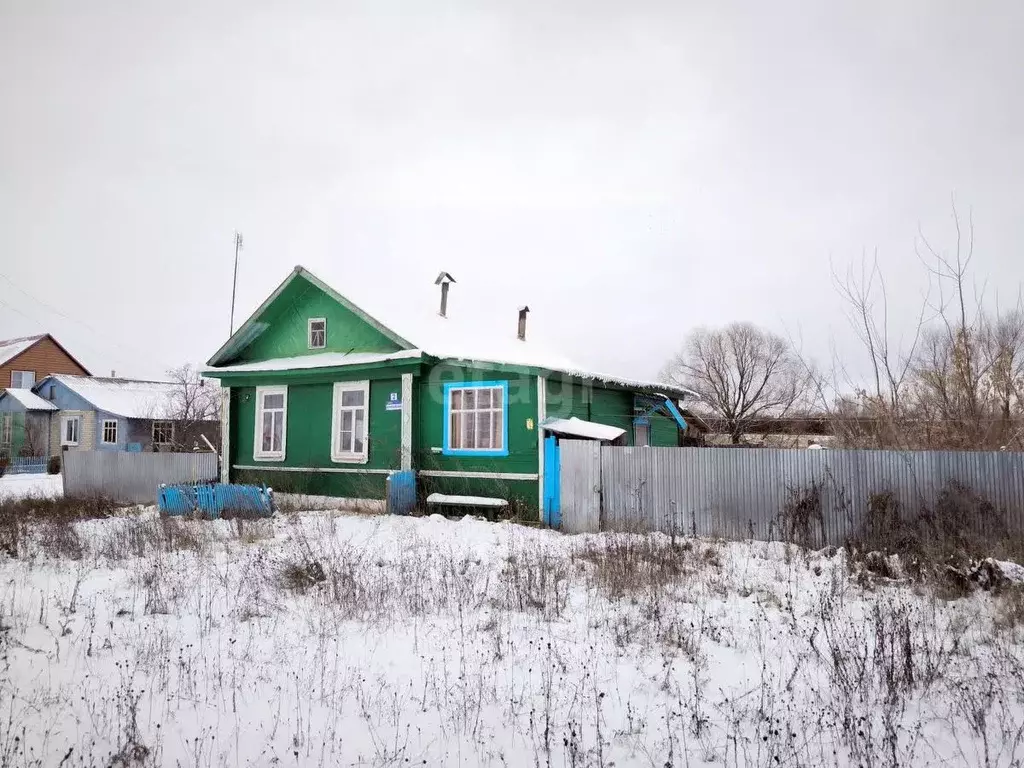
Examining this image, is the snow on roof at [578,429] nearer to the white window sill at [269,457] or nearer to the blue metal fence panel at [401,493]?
the blue metal fence panel at [401,493]

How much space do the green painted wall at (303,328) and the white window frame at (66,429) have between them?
24955 millimetres

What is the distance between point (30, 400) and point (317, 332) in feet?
94.4

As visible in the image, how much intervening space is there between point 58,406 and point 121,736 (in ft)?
128

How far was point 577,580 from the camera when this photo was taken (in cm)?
735

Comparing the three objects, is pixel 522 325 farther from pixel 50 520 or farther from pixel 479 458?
pixel 50 520

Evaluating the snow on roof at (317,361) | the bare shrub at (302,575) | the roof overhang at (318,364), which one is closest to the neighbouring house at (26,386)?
the roof overhang at (318,364)

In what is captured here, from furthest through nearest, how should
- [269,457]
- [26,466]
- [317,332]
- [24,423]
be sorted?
[24,423] < [26,466] < [269,457] < [317,332]

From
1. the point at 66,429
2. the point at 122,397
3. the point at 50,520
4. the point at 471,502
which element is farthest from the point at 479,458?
the point at 66,429

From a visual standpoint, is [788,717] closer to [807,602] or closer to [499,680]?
[499,680]

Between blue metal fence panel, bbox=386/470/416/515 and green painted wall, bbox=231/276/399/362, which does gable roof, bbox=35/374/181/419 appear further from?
blue metal fence panel, bbox=386/470/416/515

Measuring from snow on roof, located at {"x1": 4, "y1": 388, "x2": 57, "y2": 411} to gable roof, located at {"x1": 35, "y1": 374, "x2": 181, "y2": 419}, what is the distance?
1061 mm

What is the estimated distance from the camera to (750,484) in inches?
391

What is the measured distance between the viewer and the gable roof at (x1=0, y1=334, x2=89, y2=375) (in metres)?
40.9

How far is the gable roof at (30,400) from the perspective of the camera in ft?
112
